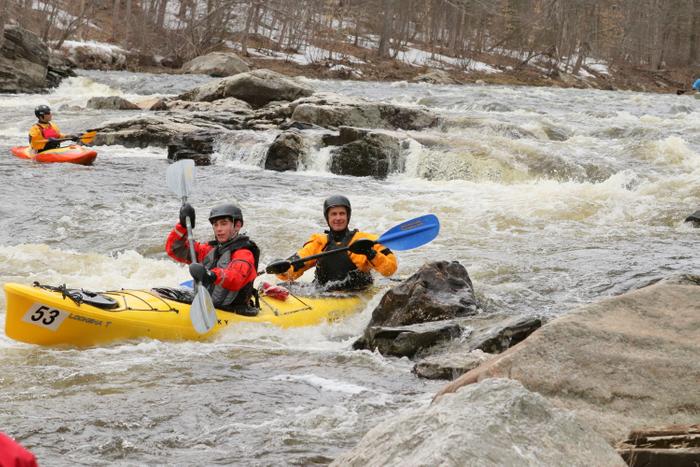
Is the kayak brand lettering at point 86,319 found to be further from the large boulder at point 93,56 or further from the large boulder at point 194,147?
the large boulder at point 93,56

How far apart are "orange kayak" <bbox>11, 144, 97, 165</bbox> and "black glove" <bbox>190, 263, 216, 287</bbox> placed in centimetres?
728

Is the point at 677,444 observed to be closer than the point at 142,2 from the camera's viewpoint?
Yes

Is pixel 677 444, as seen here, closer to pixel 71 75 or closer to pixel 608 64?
pixel 71 75

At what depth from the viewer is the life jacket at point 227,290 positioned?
5.42 metres

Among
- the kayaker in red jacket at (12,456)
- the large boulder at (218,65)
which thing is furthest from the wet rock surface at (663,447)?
the large boulder at (218,65)

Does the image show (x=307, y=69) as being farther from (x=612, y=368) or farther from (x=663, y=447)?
(x=663, y=447)

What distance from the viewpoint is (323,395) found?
13.4 feet

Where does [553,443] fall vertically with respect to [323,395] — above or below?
above

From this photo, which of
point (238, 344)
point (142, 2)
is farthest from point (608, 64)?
point (238, 344)

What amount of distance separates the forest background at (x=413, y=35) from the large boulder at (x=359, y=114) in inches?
462

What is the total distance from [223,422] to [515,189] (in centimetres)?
756

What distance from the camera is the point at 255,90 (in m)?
17.2

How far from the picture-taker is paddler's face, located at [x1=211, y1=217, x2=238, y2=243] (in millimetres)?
5406

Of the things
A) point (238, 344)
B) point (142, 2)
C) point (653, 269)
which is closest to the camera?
point (238, 344)
